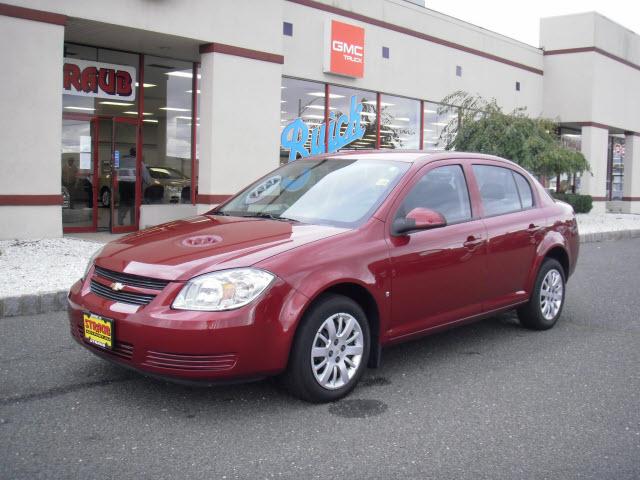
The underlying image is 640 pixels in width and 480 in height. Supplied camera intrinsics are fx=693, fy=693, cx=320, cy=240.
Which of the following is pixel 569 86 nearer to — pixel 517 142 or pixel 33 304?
pixel 517 142

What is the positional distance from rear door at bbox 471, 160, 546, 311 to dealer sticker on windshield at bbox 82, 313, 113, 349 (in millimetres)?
3002

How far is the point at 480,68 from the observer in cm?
2116

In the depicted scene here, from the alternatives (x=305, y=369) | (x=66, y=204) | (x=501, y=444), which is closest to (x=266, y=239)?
(x=305, y=369)

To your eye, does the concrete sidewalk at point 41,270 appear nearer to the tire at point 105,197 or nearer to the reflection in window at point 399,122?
the tire at point 105,197

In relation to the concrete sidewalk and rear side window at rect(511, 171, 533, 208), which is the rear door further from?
the concrete sidewalk

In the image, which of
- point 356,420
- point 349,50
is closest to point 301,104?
point 349,50

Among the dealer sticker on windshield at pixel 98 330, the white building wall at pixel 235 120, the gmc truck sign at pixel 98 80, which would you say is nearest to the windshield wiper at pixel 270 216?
the dealer sticker on windshield at pixel 98 330

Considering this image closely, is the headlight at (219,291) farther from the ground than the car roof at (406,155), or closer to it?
closer to it

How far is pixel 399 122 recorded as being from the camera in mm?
18719

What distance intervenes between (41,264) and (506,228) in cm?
618

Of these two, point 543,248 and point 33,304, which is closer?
point 543,248

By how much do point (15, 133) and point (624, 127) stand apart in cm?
2299

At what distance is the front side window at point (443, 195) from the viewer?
5.14 m

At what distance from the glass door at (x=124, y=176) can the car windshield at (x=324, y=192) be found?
28.1ft
